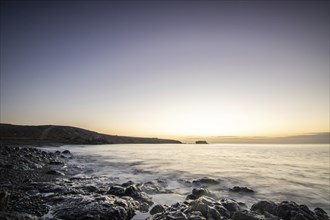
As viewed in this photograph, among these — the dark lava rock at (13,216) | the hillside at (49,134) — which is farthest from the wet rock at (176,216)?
the hillside at (49,134)

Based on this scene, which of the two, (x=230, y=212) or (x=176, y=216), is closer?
(x=176, y=216)

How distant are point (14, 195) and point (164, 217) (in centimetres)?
521

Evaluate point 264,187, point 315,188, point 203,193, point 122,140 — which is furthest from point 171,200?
point 122,140

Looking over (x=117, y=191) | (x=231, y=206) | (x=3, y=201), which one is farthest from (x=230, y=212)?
(x=3, y=201)

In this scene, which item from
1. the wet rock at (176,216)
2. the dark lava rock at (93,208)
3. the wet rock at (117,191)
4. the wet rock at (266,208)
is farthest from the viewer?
the wet rock at (117,191)

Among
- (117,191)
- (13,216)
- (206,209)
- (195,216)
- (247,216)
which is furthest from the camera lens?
(117,191)

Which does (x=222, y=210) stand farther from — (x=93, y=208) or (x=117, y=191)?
(x=117, y=191)

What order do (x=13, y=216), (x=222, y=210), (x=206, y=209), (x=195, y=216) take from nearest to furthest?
(x=13, y=216) → (x=195, y=216) → (x=206, y=209) → (x=222, y=210)

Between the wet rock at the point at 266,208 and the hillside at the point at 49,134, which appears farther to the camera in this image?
the hillside at the point at 49,134

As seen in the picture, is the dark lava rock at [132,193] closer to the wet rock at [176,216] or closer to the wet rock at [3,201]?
the wet rock at [176,216]

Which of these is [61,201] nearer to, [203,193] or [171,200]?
[171,200]

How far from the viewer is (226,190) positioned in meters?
11.4

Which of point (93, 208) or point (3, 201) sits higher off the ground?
point (3, 201)

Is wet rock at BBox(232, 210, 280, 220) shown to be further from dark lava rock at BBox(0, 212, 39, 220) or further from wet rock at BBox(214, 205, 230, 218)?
dark lava rock at BBox(0, 212, 39, 220)
